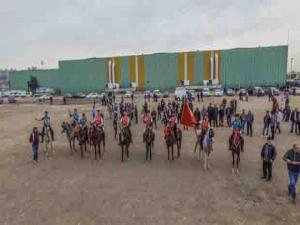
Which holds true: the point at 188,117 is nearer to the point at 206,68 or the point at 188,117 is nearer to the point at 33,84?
the point at 206,68

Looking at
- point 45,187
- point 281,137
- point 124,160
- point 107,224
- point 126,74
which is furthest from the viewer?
point 126,74

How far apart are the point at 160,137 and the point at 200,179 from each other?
7.91 meters

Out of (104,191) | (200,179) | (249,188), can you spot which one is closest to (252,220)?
(249,188)

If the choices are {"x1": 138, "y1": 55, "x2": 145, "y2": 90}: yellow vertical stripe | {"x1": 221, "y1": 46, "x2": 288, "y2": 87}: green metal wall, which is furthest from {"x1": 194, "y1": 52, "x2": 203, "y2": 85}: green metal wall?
{"x1": 138, "y1": 55, "x2": 145, "y2": 90}: yellow vertical stripe

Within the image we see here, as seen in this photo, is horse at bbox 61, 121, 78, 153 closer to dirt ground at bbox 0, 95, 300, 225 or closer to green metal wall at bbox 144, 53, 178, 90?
dirt ground at bbox 0, 95, 300, 225

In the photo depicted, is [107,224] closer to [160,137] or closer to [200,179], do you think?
[200,179]

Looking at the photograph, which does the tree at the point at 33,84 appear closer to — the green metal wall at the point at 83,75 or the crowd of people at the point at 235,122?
the green metal wall at the point at 83,75

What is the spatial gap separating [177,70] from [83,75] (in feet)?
78.8

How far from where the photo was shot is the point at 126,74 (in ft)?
241

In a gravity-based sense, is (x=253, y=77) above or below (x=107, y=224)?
above

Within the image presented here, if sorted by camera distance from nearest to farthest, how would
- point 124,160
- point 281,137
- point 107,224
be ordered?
point 107,224 < point 124,160 < point 281,137

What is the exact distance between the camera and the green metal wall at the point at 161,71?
70688mm

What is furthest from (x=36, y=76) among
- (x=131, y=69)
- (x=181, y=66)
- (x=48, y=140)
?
(x=48, y=140)

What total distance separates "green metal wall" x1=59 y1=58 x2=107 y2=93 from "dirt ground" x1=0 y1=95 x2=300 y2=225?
6165 cm
